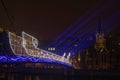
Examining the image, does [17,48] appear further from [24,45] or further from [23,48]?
[24,45]

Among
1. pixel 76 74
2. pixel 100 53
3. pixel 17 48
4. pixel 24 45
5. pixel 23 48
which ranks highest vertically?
pixel 100 53

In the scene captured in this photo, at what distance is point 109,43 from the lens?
88625mm

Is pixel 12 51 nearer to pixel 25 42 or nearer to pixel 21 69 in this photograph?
pixel 25 42

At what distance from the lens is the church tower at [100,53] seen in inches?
3148

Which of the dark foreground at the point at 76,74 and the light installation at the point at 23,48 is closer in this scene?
the light installation at the point at 23,48

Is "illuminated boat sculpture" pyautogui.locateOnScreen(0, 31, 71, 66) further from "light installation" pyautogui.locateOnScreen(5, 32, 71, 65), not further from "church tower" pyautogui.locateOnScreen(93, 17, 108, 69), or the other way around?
"church tower" pyautogui.locateOnScreen(93, 17, 108, 69)

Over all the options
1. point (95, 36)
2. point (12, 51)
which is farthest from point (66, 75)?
point (95, 36)

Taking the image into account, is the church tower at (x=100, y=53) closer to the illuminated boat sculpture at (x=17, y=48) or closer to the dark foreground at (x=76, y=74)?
the dark foreground at (x=76, y=74)

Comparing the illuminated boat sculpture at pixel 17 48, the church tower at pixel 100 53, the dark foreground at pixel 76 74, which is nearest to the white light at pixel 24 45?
the illuminated boat sculpture at pixel 17 48

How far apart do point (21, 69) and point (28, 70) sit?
47.1 inches

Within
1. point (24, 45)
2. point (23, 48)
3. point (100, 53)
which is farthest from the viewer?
point (100, 53)

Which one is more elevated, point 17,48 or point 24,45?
point 24,45

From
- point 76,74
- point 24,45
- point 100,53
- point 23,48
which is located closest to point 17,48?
point 23,48

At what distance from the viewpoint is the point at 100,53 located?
3307 inches
